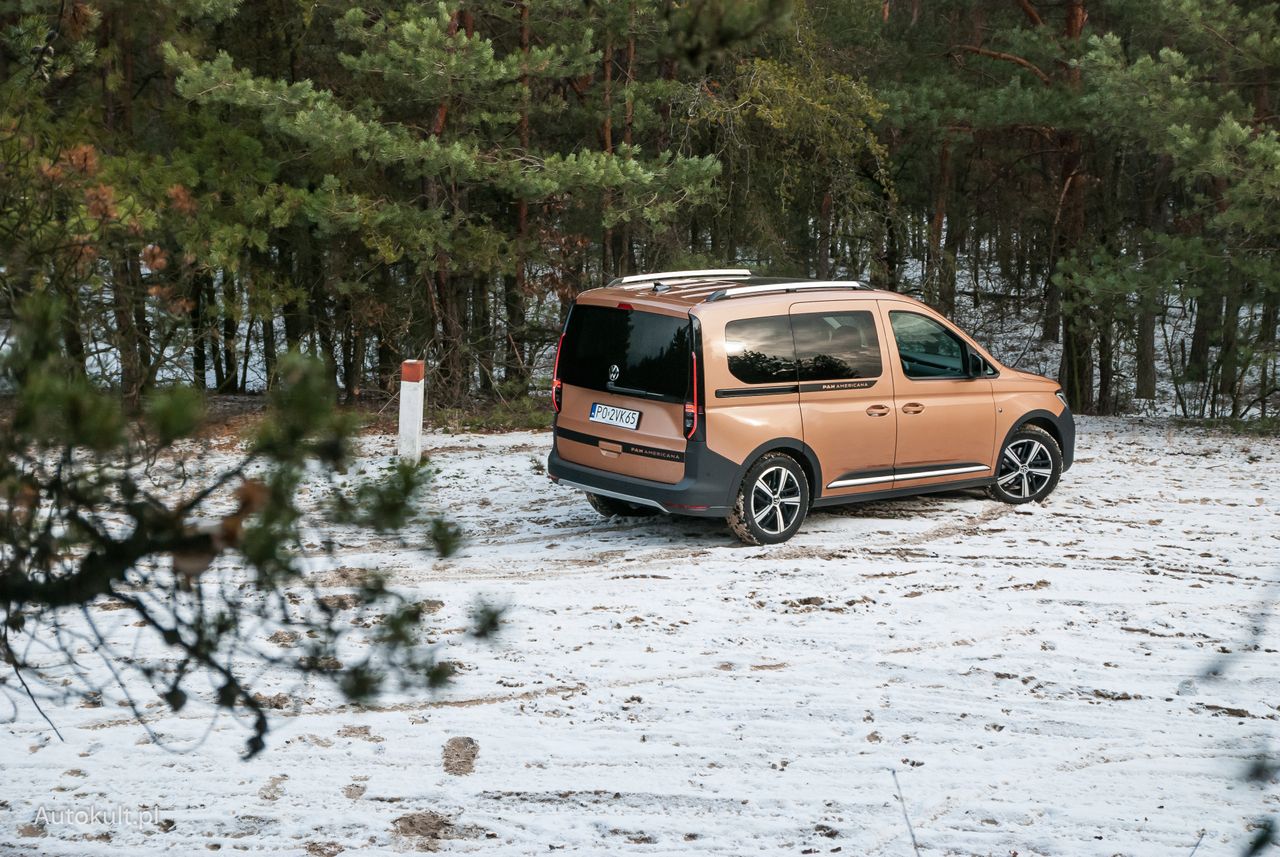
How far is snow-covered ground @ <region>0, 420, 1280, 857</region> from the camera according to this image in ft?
17.2

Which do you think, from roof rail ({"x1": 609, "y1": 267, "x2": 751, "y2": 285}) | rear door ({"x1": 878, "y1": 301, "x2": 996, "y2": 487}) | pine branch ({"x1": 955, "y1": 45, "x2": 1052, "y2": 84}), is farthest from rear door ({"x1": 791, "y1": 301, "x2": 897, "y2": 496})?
pine branch ({"x1": 955, "y1": 45, "x2": 1052, "y2": 84})

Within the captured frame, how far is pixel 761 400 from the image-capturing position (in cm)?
970

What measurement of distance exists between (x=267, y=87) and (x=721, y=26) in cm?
1389

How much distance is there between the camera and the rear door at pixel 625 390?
9.50 m

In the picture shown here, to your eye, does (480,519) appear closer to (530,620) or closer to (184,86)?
(530,620)

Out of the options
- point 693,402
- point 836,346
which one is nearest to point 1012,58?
point 836,346

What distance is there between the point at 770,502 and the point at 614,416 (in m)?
1.29

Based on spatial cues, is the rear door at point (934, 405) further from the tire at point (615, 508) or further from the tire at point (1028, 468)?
the tire at point (615, 508)

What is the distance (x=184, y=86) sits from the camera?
1598 cm

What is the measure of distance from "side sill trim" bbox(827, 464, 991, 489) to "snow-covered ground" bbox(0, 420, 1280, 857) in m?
0.45

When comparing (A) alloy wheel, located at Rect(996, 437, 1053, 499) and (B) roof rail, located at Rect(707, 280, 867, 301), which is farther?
(A) alloy wheel, located at Rect(996, 437, 1053, 499)

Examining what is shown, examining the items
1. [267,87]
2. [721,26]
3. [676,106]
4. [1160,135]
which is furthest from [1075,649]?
[676,106]

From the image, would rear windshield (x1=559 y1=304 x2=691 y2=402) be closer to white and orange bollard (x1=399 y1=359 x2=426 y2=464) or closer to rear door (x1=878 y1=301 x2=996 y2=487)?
rear door (x1=878 y1=301 x2=996 y2=487)

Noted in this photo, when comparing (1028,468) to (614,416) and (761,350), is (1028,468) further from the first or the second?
(614,416)
